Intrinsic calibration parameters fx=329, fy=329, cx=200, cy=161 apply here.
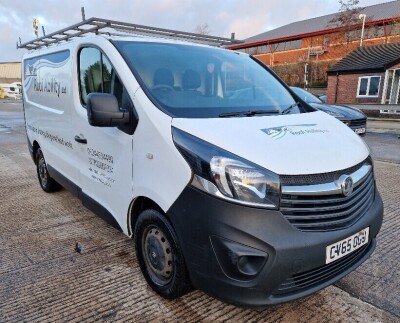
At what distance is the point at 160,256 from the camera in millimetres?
2312

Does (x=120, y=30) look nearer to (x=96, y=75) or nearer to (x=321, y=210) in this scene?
(x=96, y=75)

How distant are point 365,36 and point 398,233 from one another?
138 feet

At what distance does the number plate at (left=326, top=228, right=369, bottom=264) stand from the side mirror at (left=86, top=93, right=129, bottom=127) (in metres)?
1.60

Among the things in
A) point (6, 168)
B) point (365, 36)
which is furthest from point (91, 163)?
point (365, 36)

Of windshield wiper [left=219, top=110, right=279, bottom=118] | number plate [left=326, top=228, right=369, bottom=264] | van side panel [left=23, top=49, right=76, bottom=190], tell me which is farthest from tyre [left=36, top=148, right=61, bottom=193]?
number plate [left=326, top=228, right=369, bottom=264]

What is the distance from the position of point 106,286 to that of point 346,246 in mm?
1779

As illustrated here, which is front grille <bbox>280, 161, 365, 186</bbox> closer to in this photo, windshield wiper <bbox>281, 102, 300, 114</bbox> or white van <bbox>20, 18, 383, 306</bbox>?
white van <bbox>20, 18, 383, 306</bbox>

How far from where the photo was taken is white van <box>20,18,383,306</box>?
71.4 inches

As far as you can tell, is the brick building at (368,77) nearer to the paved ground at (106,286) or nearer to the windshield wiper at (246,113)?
the paved ground at (106,286)

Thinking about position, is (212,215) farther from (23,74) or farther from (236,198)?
(23,74)

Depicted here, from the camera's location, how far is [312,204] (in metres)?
1.88

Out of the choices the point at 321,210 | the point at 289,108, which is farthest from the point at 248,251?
the point at 289,108

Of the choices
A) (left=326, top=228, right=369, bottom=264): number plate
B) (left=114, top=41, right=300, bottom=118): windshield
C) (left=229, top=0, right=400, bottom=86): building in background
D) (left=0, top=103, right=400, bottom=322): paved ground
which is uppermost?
(left=229, top=0, right=400, bottom=86): building in background

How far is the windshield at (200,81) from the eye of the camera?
2396 mm
